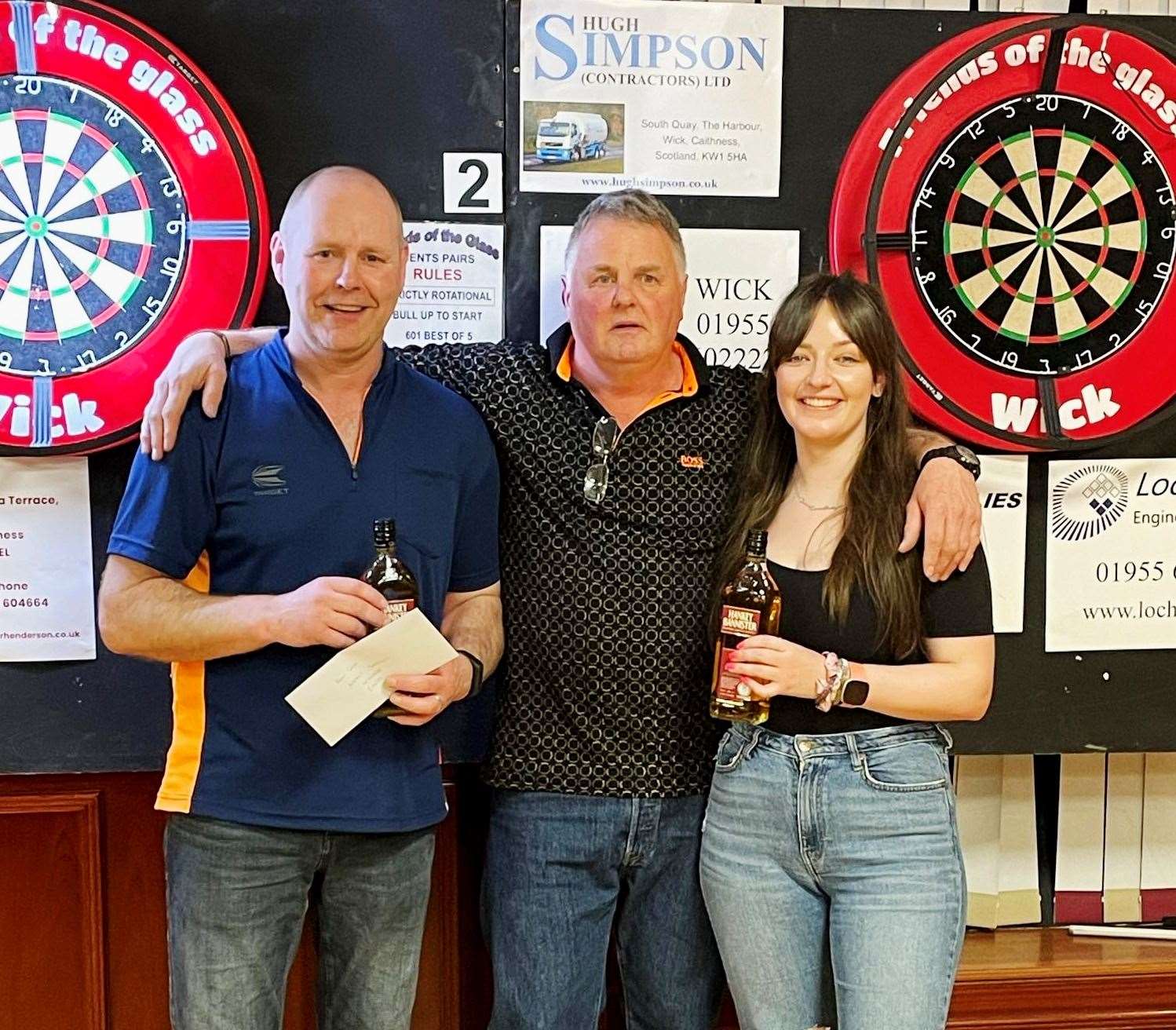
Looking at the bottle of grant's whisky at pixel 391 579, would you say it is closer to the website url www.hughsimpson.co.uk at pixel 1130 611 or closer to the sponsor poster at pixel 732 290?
the sponsor poster at pixel 732 290

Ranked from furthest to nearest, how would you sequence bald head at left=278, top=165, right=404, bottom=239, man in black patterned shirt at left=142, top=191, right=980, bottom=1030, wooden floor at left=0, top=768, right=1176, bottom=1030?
wooden floor at left=0, top=768, right=1176, bottom=1030, man in black patterned shirt at left=142, top=191, right=980, bottom=1030, bald head at left=278, top=165, right=404, bottom=239

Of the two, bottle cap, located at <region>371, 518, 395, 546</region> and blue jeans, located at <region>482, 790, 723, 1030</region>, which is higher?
bottle cap, located at <region>371, 518, 395, 546</region>

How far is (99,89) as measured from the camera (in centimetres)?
197

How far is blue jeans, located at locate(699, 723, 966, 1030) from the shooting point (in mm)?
1611

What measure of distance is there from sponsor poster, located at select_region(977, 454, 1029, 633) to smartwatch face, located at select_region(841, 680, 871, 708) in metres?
0.74

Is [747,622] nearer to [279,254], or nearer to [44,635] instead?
[279,254]

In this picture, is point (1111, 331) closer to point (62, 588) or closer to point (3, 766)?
point (62, 588)

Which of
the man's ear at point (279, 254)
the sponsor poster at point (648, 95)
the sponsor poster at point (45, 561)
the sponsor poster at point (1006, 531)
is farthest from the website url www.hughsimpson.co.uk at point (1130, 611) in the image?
the sponsor poster at point (45, 561)

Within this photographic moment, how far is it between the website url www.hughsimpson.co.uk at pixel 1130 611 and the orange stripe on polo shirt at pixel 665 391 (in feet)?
3.05

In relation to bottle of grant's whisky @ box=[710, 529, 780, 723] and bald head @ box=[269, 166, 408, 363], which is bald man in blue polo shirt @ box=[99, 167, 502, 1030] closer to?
bald head @ box=[269, 166, 408, 363]

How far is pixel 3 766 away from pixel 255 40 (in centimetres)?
131

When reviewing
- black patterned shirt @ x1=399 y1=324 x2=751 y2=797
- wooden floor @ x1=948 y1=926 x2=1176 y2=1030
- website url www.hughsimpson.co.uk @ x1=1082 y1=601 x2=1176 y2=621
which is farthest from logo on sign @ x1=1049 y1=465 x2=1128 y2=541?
wooden floor @ x1=948 y1=926 x2=1176 y2=1030

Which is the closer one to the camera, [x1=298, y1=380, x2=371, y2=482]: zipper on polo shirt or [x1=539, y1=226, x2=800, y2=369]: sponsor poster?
[x1=298, y1=380, x2=371, y2=482]: zipper on polo shirt

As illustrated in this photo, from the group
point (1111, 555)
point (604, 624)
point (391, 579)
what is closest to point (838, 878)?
point (604, 624)
